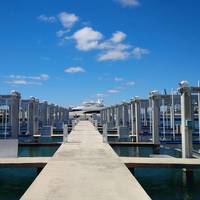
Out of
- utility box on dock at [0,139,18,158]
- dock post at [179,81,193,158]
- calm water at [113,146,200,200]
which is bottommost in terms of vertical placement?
calm water at [113,146,200,200]

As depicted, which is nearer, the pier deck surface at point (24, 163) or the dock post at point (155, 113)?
the pier deck surface at point (24, 163)

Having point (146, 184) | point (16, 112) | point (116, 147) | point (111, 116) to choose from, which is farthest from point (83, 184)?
point (111, 116)

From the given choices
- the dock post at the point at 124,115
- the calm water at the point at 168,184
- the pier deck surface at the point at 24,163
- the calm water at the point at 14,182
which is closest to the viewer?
the calm water at the point at 168,184

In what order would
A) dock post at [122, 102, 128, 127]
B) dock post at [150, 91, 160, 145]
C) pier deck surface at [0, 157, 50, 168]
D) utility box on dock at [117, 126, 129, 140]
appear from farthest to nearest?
dock post at [122, 102, 128, 127]
utility box on dock at [117, 126, 129, 140]
dock post at [150, 91, 160, 145]
pier deck surface at [0, 157, 50, 168]

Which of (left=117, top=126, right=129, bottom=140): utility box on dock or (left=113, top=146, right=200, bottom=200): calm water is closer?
(left=113, top=146, right=200, bottom=200): calm water

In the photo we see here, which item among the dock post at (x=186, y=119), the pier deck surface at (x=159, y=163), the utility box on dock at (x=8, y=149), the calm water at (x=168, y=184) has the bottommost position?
the calm water at (x=168, y=184)

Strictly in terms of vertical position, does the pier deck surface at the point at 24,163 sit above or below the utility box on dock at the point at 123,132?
below

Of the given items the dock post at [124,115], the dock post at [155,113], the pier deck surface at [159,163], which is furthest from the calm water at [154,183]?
the dock post at [124,115]

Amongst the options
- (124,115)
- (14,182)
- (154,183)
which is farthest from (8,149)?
(124,115)

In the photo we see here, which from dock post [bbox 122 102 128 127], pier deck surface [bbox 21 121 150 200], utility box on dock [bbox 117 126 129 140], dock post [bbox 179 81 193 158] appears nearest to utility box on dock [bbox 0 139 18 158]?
pier deck surface [bbox 21 121 150 200]

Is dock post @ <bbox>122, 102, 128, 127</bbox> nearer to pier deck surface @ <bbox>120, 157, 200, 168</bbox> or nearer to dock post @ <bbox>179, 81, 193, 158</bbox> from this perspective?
dock post @ <bbox>179, 81, 193, 158</bbox>

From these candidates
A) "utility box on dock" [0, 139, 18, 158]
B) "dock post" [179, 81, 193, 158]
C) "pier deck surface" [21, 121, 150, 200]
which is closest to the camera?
"pier deck surface" [21, 121, 150, 200]

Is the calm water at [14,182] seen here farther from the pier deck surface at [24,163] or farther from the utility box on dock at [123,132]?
the utility box on dock at [123,132]

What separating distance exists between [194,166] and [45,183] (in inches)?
295
